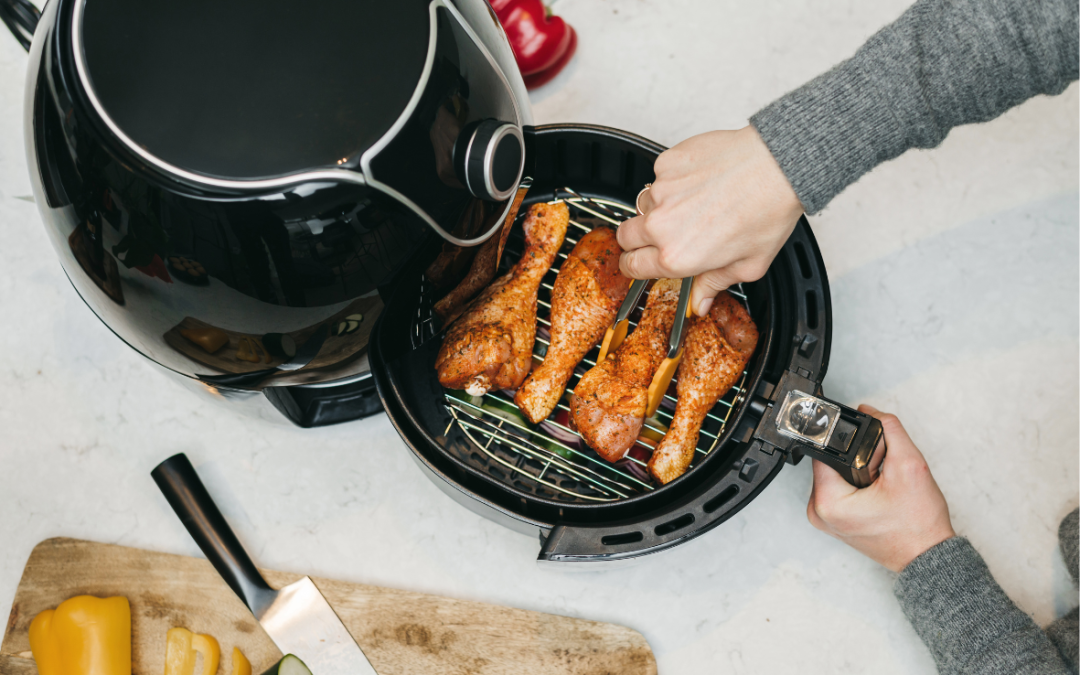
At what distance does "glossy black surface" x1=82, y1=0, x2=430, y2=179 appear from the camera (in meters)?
0.61

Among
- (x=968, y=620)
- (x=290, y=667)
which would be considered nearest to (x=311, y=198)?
(x=290, y=667)

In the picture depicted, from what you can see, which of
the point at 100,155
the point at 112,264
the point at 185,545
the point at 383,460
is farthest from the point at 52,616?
the point at 100,155

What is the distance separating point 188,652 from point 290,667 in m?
0.20

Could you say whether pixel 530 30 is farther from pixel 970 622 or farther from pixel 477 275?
pixel 970 622

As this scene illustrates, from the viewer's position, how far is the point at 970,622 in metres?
1.01

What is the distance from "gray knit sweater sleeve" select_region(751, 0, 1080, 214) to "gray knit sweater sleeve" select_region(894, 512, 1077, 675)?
62 centimetres

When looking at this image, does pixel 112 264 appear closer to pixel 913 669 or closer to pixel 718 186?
pixel 718 186

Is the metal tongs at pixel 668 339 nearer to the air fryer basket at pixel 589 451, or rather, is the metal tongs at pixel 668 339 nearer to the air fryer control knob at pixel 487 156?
the air fryer basket at pixel 589 451

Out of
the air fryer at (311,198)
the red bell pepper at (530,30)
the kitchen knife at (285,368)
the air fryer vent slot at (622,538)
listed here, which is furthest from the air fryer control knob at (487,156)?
the red bell pepper at (530,30)

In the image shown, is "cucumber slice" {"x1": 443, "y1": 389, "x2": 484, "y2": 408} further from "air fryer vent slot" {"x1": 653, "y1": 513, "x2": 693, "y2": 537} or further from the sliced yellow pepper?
the sliced yellow pepper

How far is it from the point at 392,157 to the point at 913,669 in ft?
3.89

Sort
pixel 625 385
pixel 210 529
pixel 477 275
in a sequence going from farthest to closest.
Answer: pixel 210 529 → pixel 625 385 → pixel 477 275

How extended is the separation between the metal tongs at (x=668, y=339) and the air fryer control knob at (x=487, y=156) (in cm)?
38

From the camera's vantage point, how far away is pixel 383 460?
124 cm
